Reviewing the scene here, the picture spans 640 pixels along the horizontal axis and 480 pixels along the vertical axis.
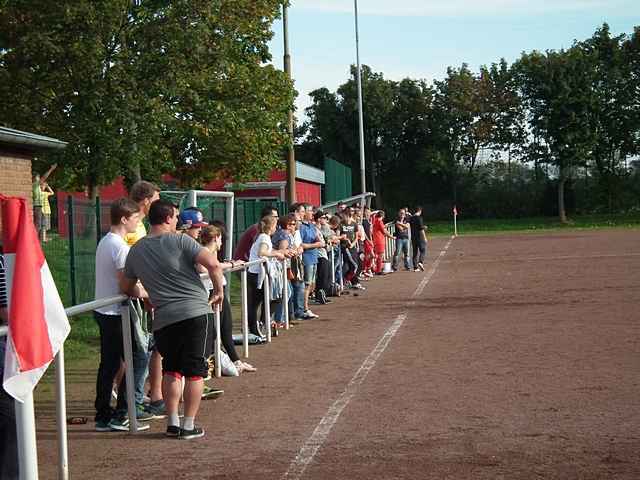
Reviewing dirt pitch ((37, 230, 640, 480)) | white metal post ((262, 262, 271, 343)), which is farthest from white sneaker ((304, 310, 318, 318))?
white metal post ((262, 262, 271, 343))

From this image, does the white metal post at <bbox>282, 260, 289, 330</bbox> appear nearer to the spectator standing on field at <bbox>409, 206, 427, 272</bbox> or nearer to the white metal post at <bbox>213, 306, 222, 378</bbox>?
the white metal post at <bbox>213, 306, 222, 378</bbox>

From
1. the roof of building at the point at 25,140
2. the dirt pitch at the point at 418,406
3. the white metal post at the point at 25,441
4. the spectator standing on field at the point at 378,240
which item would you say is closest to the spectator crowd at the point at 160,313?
the dirt pitch at the point at 418,406

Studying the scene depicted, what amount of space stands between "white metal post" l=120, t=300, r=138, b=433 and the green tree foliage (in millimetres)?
19881

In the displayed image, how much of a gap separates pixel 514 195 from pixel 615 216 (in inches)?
259

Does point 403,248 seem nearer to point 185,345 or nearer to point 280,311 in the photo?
point 280,311

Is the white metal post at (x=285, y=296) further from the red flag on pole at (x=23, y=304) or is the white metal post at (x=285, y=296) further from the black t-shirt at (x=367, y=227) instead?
the black t-shirt at (x=367, y=227)

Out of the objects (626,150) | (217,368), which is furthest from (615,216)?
(217,368)

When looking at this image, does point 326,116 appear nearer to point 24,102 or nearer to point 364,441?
point 24,102

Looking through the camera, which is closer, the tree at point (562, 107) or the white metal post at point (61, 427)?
the white metal post at point (61, 427)

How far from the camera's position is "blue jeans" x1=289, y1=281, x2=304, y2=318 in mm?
16625

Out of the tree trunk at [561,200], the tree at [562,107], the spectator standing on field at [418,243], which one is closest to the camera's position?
the spectator standing on field at [418,243]

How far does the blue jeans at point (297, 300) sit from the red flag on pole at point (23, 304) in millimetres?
11274

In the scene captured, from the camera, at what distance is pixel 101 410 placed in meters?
8.50

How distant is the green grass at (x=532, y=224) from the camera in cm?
5727
